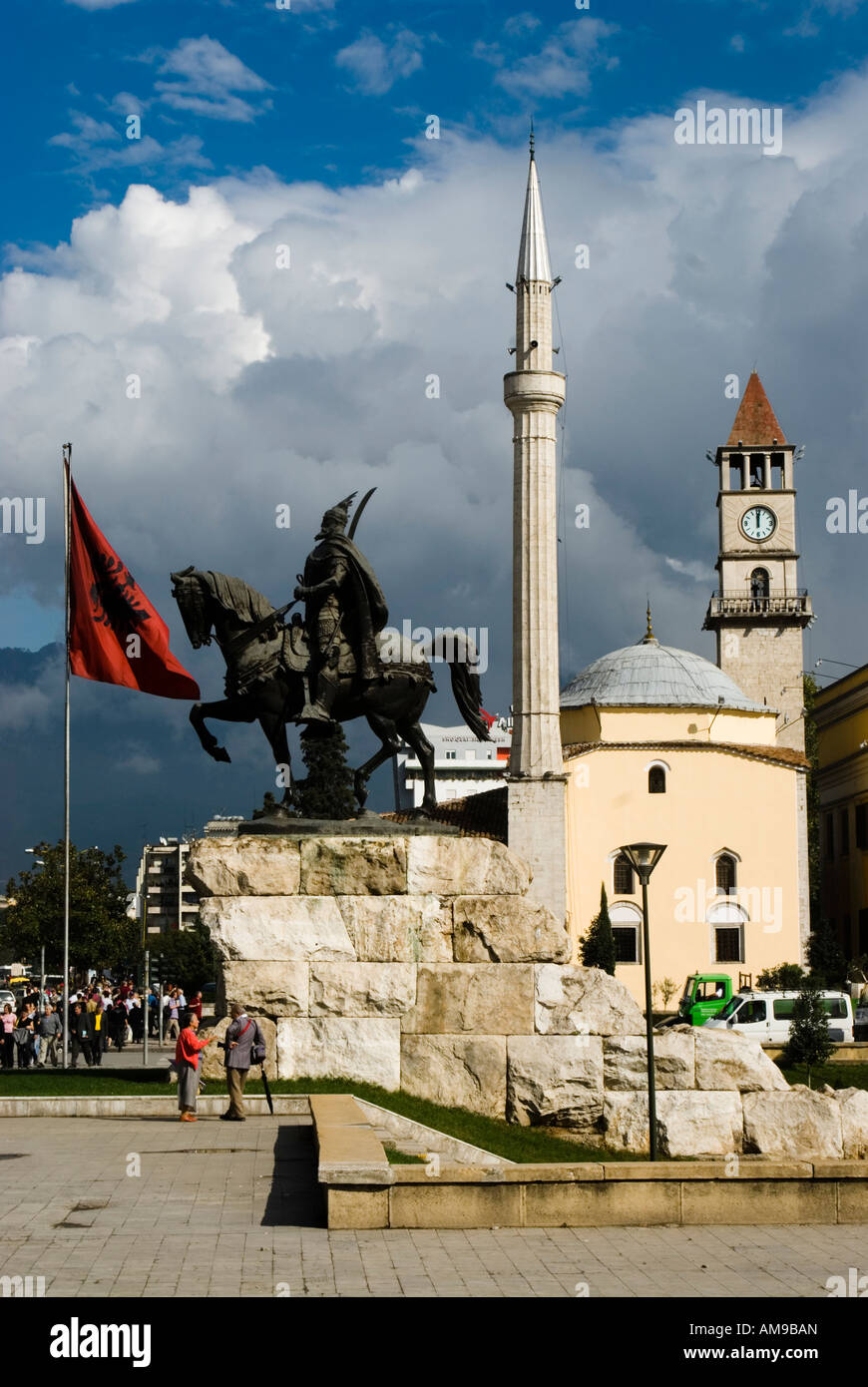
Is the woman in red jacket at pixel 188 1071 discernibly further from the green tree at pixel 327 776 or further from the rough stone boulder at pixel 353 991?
the green tree at pixel 327 776

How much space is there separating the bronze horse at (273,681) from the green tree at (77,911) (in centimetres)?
3026

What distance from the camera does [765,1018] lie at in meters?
33.8

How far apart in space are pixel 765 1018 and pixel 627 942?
73.8ft

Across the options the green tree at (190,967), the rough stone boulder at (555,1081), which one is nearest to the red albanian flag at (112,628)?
the rough stone boulder at (555,1081)

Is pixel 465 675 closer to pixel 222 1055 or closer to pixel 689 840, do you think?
pixel 222 1055

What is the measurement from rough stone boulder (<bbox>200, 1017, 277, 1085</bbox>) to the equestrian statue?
217 cm

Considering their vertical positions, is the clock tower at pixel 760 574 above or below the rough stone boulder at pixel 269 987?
above

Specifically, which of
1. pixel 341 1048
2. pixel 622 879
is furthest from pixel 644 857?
pixel 622 879

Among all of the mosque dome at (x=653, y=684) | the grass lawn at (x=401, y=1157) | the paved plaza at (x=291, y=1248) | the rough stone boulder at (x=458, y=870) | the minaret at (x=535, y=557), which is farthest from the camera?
the mosque dome at (x=653, y=684)

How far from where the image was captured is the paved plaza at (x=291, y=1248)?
824 centimetres

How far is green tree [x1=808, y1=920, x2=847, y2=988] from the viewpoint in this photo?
5364 centimetres

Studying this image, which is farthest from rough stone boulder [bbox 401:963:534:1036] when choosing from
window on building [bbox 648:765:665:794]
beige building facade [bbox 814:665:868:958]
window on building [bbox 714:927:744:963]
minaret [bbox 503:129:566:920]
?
beige building facade [bbox 814:665:868:958]

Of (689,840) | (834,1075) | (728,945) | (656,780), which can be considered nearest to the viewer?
(834,1075)

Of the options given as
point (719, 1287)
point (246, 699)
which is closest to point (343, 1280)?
point (719, 1287)
